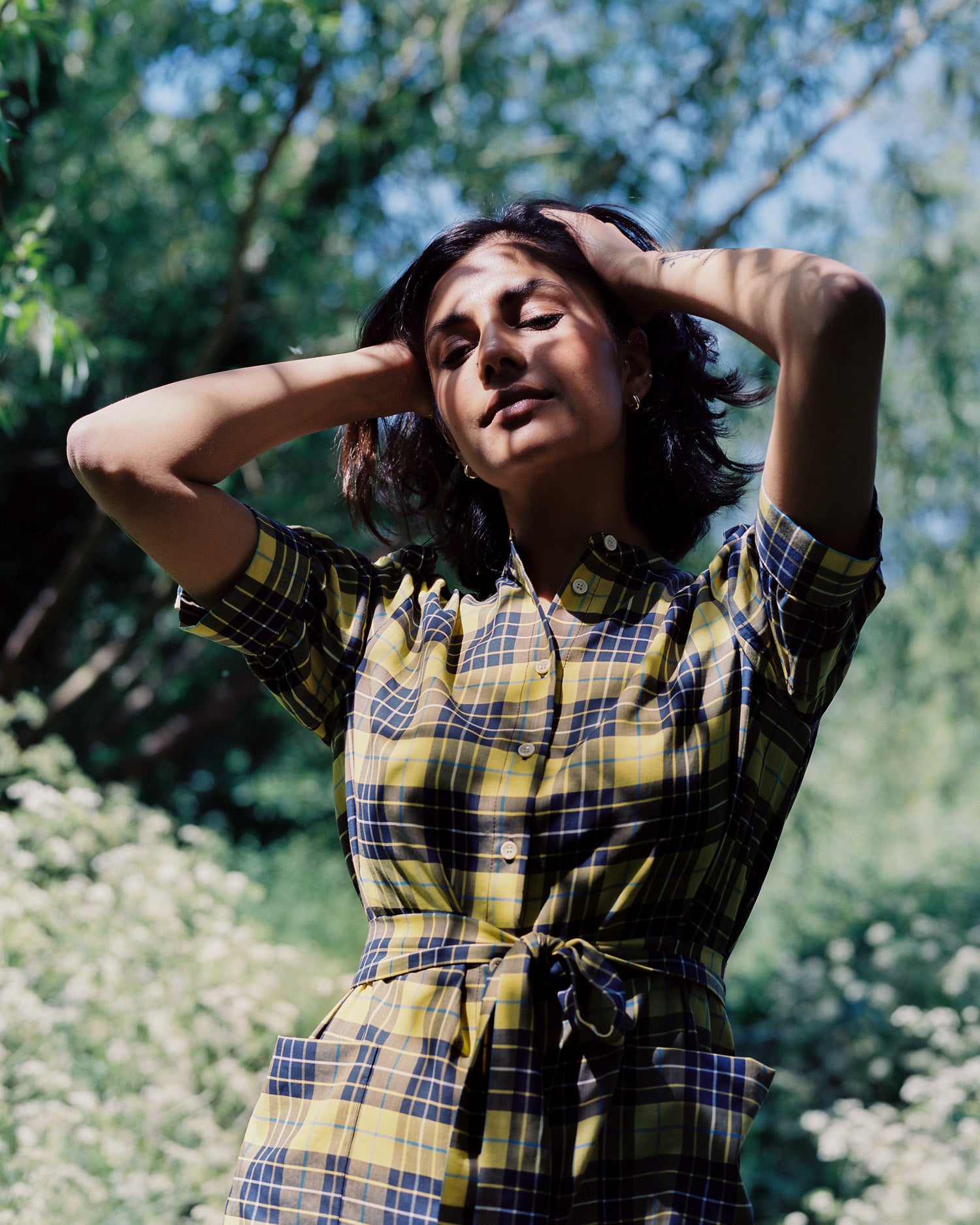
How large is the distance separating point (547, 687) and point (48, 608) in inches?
172

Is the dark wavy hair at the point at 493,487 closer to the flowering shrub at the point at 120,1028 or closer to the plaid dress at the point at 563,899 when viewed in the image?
the plaid dress at the point at 563,899

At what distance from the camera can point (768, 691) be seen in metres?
1.15

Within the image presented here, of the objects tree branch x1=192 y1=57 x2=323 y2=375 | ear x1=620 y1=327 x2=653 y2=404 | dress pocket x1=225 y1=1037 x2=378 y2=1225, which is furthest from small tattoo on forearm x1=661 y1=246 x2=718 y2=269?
tree branch x1=192 y1=57 x2=323 y2=375

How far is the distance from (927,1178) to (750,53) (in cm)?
371

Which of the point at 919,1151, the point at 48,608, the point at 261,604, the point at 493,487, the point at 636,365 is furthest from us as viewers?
the point at 48,608

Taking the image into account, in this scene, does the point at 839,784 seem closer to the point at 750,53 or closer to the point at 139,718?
the point at 139,718

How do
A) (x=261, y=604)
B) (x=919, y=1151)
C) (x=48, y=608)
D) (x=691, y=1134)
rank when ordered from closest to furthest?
(x=691, y=1134), (x=261, y=604), (x=919, y=1151), (x=48, y=608)

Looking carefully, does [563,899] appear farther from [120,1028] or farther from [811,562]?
[120,1028]

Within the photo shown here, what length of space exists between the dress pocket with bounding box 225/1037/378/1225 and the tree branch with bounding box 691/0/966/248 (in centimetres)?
387

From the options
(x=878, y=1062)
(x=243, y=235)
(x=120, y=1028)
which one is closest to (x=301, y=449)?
(x=243, y=235)

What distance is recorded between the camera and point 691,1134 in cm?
101

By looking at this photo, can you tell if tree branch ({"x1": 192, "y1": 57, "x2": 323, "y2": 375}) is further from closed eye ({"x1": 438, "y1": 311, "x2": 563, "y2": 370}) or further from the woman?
closed eye ({"x1": 438, "y1": 311, "x2": 563, "y2": 370})

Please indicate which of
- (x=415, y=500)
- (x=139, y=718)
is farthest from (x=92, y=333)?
(x=415, y=500)

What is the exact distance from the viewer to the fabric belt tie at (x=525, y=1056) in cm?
98
